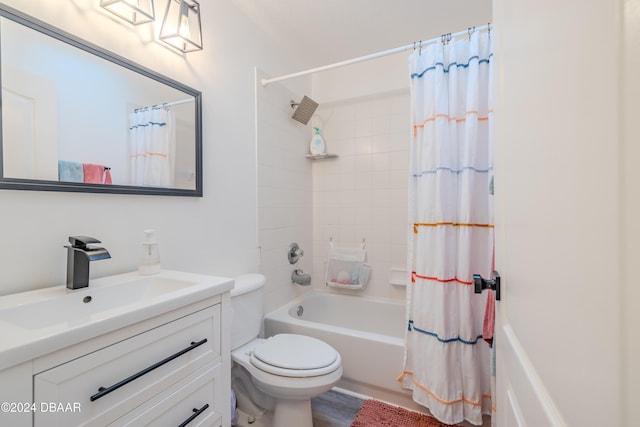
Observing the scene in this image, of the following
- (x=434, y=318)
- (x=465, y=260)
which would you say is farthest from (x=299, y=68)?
(x=434, y=318)

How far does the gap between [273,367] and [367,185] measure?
63.0 inches

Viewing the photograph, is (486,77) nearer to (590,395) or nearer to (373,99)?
(373,99)

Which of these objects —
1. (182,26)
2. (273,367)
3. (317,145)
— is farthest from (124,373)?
(317,145)

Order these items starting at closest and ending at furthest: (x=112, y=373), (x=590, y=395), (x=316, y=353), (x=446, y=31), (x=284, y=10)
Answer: (x=590, y=395)
(x=112, y=373)
(x=316, y=353)
(x=284, y=10)
(x=446, y=31)

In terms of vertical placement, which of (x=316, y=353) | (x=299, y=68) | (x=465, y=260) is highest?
(x=299, y=68)

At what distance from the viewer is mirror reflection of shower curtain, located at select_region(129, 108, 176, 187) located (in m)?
1.13

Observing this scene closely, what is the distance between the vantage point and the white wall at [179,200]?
2.81 ft

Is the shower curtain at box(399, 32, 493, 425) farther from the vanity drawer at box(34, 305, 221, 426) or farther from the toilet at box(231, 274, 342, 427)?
the vanity drawer at box(34, 305, 221, 426)

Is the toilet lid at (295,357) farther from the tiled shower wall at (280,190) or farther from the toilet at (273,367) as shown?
the tiled shower wall at (280,190)

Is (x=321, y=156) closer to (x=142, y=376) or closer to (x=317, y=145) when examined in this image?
(x=317, y=145)

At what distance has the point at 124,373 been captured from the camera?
2.23ft

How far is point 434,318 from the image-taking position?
143cm

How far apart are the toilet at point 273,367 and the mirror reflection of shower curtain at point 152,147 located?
0.66 metres

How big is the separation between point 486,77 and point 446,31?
838 millimetres
